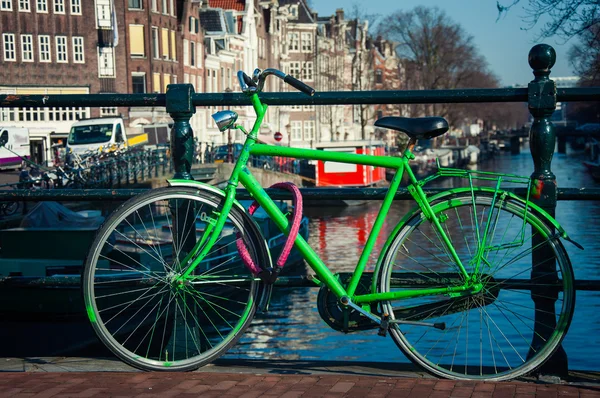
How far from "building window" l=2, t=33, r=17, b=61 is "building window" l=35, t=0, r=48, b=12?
2.34m

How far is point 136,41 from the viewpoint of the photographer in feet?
189

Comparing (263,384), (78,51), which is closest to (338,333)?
(263,384)

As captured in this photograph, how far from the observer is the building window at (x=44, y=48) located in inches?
2170

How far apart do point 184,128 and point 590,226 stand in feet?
86.3

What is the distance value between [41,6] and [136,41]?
19.0ft

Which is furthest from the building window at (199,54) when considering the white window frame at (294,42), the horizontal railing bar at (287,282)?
the horizontal railing bar at (287,282)

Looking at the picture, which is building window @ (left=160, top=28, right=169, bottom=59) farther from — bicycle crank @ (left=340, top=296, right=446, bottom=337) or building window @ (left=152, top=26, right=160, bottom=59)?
bicycle crank @ (left=340, top=296, right=446, bottom=337)

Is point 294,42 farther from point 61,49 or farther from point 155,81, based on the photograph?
point 61,49

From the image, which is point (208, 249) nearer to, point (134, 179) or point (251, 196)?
point (251, 196)

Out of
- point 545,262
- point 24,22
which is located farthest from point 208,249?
point 24,22

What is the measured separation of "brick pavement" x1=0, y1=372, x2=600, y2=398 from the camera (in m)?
3.65

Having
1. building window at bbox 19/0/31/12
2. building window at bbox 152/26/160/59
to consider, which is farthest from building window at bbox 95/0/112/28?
building window at bbox 19/0/31/12

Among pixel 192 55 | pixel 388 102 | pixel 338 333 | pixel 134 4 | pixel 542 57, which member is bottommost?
pixel 338 333

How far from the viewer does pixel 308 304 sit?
19.2 metres
